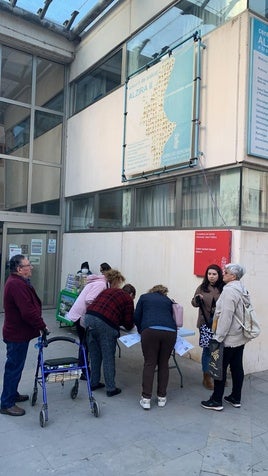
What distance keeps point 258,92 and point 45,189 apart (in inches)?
246

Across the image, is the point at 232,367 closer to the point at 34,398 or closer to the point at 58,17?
the point at 34,398

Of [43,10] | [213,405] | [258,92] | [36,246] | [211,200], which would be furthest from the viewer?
[36,246]

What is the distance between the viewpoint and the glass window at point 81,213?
377 inches

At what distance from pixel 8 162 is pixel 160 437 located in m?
7.90

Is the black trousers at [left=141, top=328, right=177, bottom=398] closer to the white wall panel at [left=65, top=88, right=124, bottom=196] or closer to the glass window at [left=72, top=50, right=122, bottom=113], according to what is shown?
the white wall panel at [left=65, top=88, right=124, bottom=196]

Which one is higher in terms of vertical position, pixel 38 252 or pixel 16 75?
pixel 16 75

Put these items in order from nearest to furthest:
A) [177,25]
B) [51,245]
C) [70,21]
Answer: [177,25], [70,21], [51,245]

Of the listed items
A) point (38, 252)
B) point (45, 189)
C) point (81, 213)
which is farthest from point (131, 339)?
point (45, 189)

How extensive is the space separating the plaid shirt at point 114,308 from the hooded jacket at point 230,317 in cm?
101

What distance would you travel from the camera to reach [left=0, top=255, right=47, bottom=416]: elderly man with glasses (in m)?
4.05

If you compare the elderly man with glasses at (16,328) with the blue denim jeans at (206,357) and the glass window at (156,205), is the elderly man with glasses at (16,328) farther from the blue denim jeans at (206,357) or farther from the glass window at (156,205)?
the glass window at (156,205)

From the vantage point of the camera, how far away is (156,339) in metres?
4.33

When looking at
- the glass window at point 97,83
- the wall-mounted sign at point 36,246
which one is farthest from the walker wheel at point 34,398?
the glass window at point 97,83

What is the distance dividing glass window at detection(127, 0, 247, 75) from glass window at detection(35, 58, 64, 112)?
2.95 m
